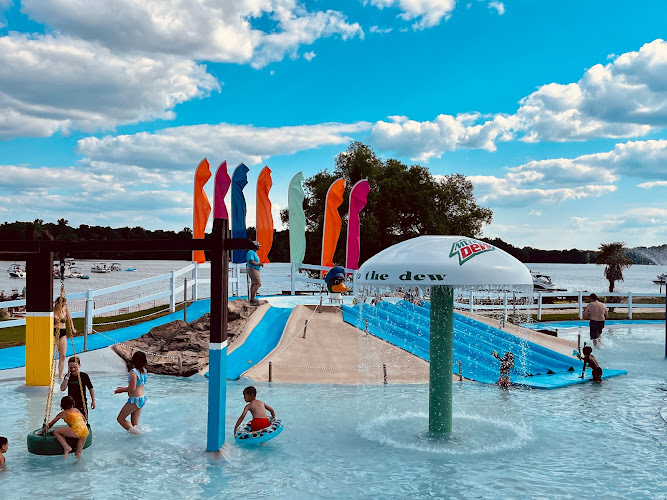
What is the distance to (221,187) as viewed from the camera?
23094mm

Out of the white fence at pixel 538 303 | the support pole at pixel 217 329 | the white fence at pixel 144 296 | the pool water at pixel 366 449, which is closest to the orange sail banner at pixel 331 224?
the white fence at pixel 144 296

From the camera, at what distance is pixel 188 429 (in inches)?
446

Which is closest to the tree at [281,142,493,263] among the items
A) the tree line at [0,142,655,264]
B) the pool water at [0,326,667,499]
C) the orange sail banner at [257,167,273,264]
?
the tree line at [0,142,655,264]

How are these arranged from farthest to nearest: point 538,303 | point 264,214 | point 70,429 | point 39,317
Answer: point 538,303 < point 264,214 < point 39,317 < point 70,429

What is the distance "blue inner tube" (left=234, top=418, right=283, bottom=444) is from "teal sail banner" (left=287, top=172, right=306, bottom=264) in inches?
505

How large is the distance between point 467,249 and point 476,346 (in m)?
9.91

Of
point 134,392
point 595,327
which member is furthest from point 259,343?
point 595,327

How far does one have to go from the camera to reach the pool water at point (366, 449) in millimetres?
8641

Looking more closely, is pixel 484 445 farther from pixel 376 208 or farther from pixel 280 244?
pixel 280 244

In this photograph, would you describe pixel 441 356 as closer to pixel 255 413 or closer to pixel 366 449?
pixel 366 449

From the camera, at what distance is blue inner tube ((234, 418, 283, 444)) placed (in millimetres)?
10305

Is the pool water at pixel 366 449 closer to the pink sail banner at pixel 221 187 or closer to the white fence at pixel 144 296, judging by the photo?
the white fence at pixel 144 296

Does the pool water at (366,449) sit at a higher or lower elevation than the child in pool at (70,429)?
lower

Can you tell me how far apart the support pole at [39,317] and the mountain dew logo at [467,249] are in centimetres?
916
